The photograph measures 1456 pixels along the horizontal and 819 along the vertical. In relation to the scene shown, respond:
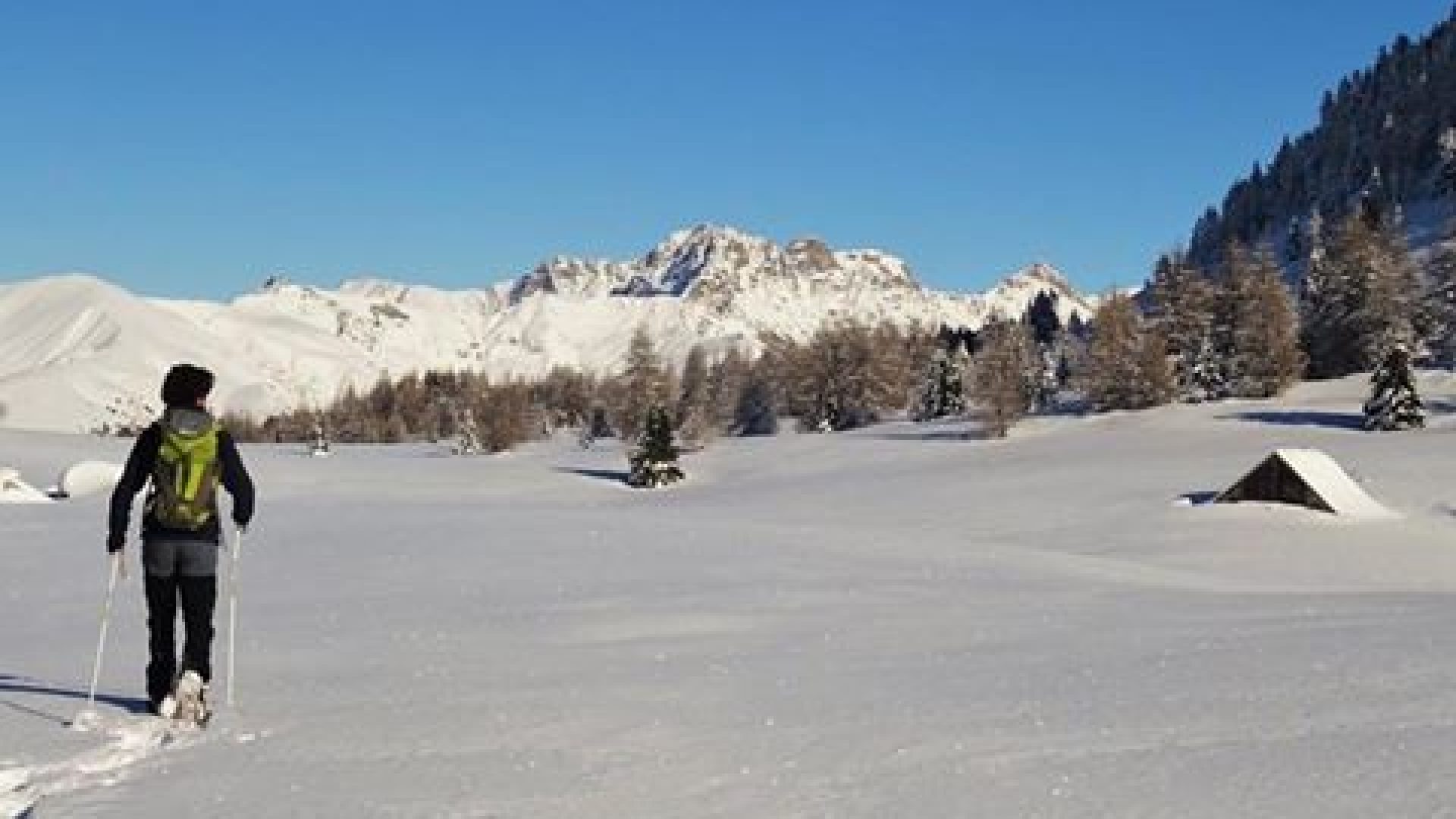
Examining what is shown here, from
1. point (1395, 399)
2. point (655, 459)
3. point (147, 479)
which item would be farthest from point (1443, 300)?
point (147, 479)

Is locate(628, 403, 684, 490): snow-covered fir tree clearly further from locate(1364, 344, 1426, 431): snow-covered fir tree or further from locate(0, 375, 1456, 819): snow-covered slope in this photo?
locate(0, 375, 1456, 819): snow-covered slope

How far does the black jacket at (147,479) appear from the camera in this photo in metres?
9.11

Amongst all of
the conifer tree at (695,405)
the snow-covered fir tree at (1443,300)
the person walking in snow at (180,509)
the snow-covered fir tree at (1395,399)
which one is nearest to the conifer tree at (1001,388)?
the conifer tree at (695,405)

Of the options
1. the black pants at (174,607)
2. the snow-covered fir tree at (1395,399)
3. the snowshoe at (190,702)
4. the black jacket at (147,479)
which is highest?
the snow-covered fir tree at (1395,399)

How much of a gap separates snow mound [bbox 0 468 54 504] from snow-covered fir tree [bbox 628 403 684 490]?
1171 inches

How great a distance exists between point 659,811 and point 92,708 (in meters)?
4.79

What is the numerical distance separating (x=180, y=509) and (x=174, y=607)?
692 millimetres

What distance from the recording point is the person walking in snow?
29.4 ft

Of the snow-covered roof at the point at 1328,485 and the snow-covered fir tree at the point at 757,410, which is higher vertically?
the snow-covered fir tree at the point at 757,410

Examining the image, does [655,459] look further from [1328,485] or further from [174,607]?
[174,607]

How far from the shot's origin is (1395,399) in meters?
61.0

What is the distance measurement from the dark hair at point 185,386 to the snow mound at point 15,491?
37.4m

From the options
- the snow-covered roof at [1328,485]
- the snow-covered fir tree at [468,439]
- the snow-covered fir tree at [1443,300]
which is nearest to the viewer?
the snow-covered roof at [1328,485]

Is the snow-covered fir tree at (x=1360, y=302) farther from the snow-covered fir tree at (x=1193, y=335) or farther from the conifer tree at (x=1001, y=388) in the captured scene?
the conifer tree at (x=1001, y=388)
